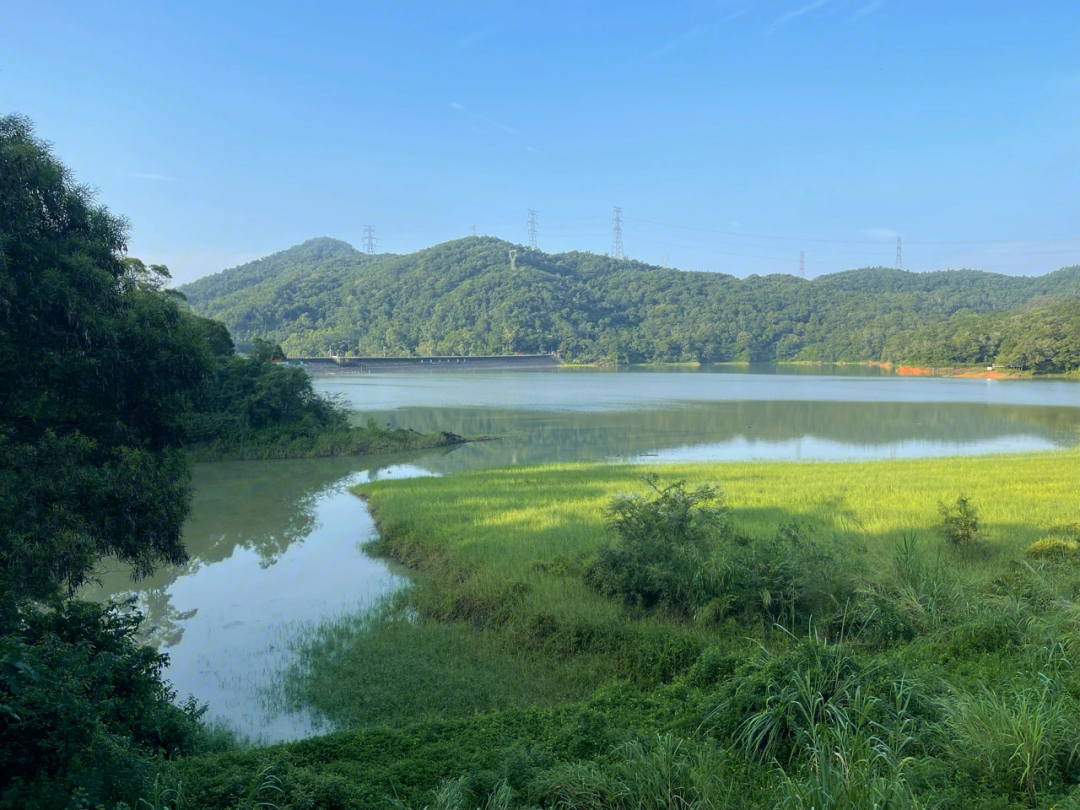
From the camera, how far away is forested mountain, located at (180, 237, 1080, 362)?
110m

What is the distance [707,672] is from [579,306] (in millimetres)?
123226

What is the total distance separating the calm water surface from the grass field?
2.61 feet

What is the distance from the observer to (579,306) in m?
127

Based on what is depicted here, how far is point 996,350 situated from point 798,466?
7007cm

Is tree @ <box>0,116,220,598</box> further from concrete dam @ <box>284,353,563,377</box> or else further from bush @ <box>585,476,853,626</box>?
concrete dam @ <box>284,353,563,377</box>

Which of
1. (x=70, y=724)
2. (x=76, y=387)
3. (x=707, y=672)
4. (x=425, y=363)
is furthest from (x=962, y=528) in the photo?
(x=425, y=363)

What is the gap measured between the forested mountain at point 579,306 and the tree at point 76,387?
329 ft

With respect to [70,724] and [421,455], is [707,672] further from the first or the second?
[421,455]

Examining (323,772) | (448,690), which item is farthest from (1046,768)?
(448,690)

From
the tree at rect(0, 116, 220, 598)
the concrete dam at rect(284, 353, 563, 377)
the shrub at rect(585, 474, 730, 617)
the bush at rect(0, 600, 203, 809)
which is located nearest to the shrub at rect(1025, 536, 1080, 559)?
the shrub at rect(585, 474, 730, 617)

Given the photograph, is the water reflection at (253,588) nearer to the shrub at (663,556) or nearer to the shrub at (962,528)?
the shrub at (663,556)

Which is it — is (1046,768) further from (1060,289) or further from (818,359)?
(1060,289)

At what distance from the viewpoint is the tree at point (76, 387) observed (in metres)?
6.14

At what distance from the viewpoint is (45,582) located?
5.94m
